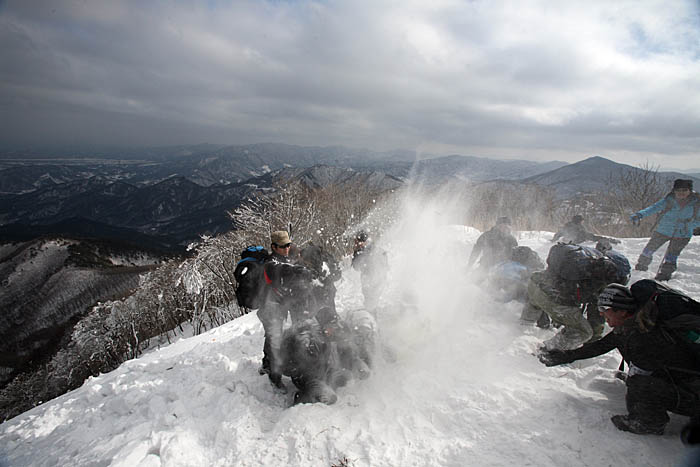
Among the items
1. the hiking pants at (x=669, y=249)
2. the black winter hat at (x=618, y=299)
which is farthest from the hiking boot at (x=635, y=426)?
the hiking pants at (x=669, y=249)

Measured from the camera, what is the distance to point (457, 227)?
12031 millimetres

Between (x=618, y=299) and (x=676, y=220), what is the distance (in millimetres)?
4765

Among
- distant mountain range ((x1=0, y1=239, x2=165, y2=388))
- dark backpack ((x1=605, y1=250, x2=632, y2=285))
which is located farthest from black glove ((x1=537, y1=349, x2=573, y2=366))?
distant mountain range ((x1=0, y1=239, x2=165, y2=388))

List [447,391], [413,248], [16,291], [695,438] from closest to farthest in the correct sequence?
[695,438] < [447,391] < [413,248] < [16,291]

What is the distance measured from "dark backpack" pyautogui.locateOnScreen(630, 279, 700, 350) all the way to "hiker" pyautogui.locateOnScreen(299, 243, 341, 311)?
3601 mm

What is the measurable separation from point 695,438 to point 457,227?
10.1 meters

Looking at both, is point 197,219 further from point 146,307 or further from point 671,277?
point 671,277

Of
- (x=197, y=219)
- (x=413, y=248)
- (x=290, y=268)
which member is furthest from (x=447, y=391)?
(x=197, y=219)

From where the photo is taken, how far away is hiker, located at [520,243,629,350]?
388cm

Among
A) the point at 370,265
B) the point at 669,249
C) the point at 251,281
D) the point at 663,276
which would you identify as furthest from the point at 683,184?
the point at 251,281

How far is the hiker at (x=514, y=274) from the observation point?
5.61 m

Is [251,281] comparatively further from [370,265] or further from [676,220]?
[676,220]

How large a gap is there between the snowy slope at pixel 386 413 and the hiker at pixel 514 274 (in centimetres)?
53

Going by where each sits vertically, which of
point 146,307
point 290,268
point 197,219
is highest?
point 290,268
